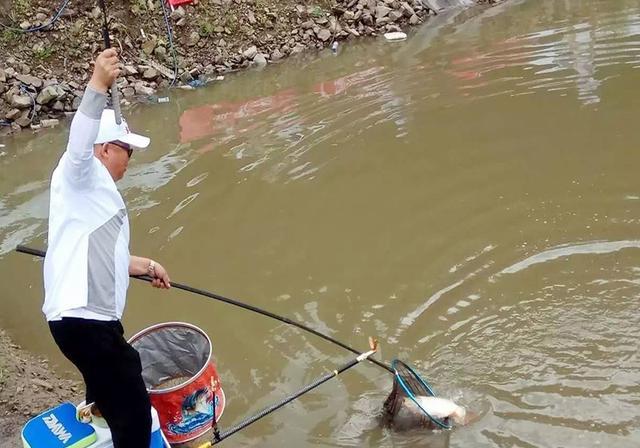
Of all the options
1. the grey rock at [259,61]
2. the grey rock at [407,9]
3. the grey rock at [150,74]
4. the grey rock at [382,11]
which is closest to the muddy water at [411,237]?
the grey rock at [150,74]

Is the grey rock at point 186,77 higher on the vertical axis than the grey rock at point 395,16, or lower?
lower

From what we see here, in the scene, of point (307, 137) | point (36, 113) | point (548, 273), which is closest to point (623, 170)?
point (548, 273)

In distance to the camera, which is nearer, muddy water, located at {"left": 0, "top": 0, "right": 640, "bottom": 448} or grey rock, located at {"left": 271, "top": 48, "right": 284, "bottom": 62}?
muddy water, located at {"left": 0, "top": 0, "right": 640, "bottom": 448}

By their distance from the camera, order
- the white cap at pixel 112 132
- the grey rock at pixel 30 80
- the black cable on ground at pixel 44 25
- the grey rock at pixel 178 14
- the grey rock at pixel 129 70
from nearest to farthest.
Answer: the white cap at pixel 112 132 → the grey rock at pixel 30 80 → the grey rock at pixel 129 70 → the black cable on ground at pixel 44 25 → the grey rock at pixel 178 14

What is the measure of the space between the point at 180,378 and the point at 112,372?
0.97m

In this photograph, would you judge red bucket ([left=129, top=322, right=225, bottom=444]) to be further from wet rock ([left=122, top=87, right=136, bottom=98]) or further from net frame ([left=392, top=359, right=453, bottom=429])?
wet rock ([left=122, top=87, right=136, bottom=98])

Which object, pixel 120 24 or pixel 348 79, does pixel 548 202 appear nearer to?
pixel 348 79

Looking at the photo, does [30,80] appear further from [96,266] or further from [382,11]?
[96,266]

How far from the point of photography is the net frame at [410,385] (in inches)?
134

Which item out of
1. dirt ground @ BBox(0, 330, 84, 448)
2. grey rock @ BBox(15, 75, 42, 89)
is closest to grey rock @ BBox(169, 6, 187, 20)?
grey rock @ BBox(15, 75, 42, 89)

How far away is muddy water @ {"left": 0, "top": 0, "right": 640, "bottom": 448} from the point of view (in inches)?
147

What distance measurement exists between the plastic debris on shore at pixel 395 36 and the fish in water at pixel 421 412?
933cm

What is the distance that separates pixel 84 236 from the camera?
101 inches

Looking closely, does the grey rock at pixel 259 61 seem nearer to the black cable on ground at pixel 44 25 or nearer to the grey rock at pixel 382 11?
the grey rock at pixel 382 11
